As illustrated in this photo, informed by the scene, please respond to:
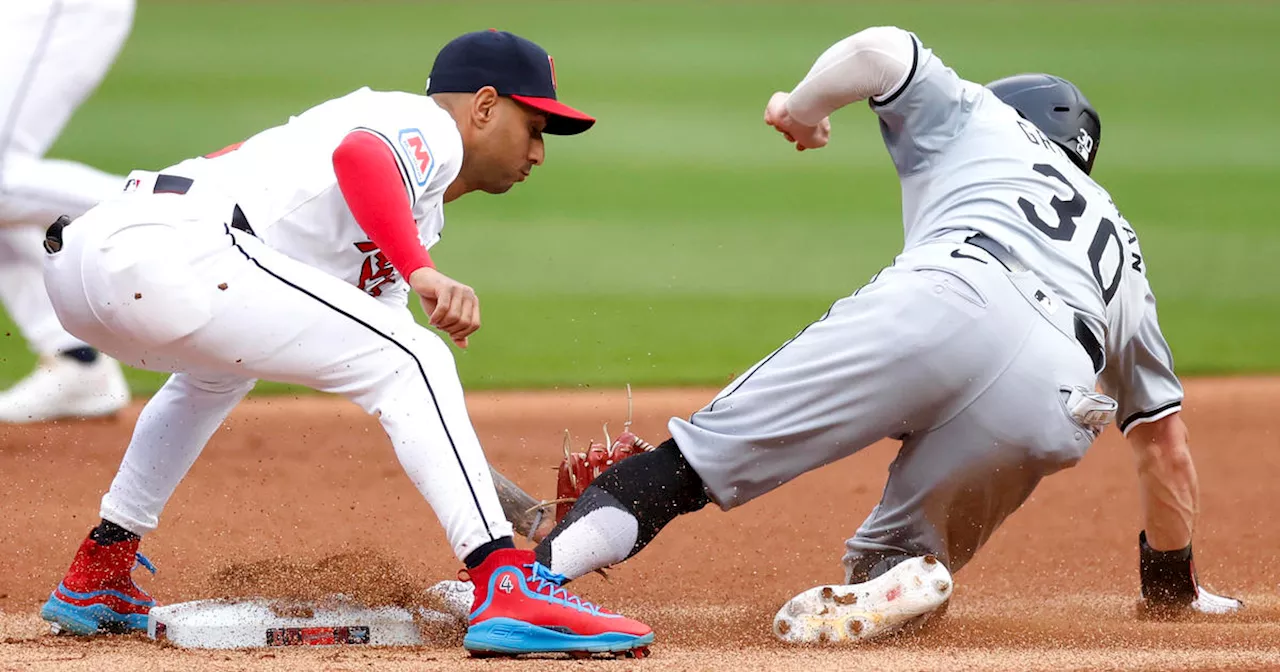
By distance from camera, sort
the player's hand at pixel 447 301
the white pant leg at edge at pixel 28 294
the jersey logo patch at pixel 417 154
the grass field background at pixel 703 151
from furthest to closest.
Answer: the grass field background at pixel 703 151 < the white pant leg at edge at pixel 28 294 < the jersey logo patch at pixel 417 154 < the player's hand at pixel 447 301

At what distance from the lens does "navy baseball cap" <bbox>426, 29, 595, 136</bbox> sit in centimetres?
308

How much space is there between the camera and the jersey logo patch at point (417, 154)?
2777 mm

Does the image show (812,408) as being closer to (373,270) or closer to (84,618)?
(373,270)

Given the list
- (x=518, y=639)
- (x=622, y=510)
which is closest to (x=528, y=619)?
(x=518, y=639)

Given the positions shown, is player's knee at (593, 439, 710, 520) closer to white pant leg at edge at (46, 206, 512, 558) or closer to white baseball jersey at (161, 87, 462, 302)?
white pant leg at edge at (46, 206, 512, 558)

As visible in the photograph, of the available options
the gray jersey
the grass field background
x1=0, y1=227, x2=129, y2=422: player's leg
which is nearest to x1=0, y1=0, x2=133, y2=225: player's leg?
x1=0, y1=227, x2=129, y2=422: player's leg

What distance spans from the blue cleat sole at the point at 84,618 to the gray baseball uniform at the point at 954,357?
1.19 m

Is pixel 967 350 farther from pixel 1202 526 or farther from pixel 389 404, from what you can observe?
pixel 1202 526

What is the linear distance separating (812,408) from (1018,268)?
0.48 metres

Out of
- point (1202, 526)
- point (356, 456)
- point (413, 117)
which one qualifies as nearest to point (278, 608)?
point (413, 117)

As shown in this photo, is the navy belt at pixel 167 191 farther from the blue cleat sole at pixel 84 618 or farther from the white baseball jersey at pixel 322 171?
the blue cleat sole at pixel 84 618

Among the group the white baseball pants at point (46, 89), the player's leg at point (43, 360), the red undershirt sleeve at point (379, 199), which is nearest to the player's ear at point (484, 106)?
the red undershirt sleeve at point (379, 199)

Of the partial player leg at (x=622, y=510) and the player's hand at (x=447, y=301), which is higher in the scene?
the player's hand at (x=447, y=301)

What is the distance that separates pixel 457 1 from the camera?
2138 centimetres
